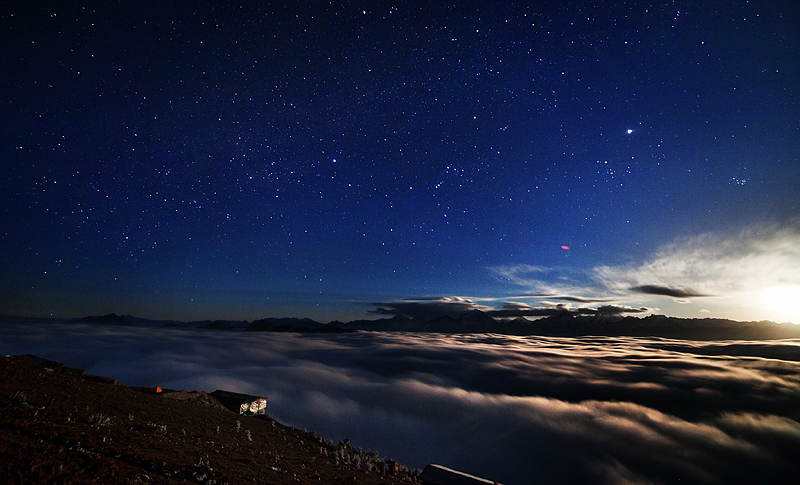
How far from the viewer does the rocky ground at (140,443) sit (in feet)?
11.2

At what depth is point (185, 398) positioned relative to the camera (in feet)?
37.2

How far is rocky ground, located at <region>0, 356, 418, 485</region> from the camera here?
11.2ft

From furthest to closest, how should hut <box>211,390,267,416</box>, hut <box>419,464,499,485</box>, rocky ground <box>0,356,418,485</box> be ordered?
hut <box>211,390,267,416</box> < hut <box>419,464,499,485</box> < rocky ground <box>0,356,418,485</box>

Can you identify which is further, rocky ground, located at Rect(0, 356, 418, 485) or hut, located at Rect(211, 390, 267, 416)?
hut, located at Rect(211, 390, 267, 416)

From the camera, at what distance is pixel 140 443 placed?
512cm

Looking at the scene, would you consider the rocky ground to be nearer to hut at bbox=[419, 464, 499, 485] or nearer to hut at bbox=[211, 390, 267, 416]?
hut at bbox=[211, 390, 267, 416]

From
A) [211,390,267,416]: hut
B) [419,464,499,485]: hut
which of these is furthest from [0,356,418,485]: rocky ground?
[419,464,499,485]: hut

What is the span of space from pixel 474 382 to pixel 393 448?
20.8 meters

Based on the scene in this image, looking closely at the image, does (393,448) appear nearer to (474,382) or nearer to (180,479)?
(180,479)

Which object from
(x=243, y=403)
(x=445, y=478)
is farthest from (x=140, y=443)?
(x=243, y=403)

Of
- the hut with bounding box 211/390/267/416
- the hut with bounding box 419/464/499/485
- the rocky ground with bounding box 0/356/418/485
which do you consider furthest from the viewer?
the hut with bounding box 211/390/267/416

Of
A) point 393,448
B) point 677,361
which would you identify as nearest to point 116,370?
point 393,448

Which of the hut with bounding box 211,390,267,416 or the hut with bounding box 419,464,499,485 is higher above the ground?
the hut with bounding box 419,464,499,485

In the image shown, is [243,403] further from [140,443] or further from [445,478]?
[445,478]
